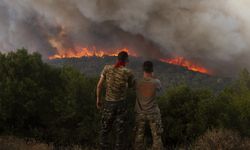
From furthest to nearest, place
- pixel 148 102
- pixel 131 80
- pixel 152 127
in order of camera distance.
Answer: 1. pixel 152 127
2. pixel 148 102
3. pixel 131 80

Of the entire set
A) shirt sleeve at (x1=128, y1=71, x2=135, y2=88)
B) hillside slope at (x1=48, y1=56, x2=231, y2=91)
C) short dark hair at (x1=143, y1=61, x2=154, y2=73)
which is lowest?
shirt sleeve at (x1=128, y1=71, x2=135, y2=88)

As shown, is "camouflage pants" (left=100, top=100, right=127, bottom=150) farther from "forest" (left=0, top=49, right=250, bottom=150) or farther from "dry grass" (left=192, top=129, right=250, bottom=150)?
"forest" (left=0, top=49, right=250, bottom=150)

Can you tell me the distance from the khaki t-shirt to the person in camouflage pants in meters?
0.33

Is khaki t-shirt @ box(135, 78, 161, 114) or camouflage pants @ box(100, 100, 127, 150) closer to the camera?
camouflage pants @ box(100, 100, 127, 150)

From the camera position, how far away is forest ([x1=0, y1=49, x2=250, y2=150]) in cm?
1627

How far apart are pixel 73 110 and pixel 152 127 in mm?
7732

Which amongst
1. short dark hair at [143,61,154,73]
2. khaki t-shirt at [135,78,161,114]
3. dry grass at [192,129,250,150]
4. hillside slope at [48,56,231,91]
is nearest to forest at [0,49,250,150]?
dry grass at [192,129,250,150]

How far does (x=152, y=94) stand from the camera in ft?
32.4

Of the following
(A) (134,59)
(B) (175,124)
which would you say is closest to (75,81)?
(B) (175,124)

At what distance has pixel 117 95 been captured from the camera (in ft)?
31.2

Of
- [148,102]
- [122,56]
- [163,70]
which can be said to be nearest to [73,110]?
[148,102]

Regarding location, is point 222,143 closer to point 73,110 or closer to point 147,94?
point 147,94

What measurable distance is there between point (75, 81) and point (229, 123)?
23.9ft

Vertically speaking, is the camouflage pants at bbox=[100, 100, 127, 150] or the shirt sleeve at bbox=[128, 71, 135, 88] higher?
the shirt sleeve at bbox=[128, 71, 135, 88]
